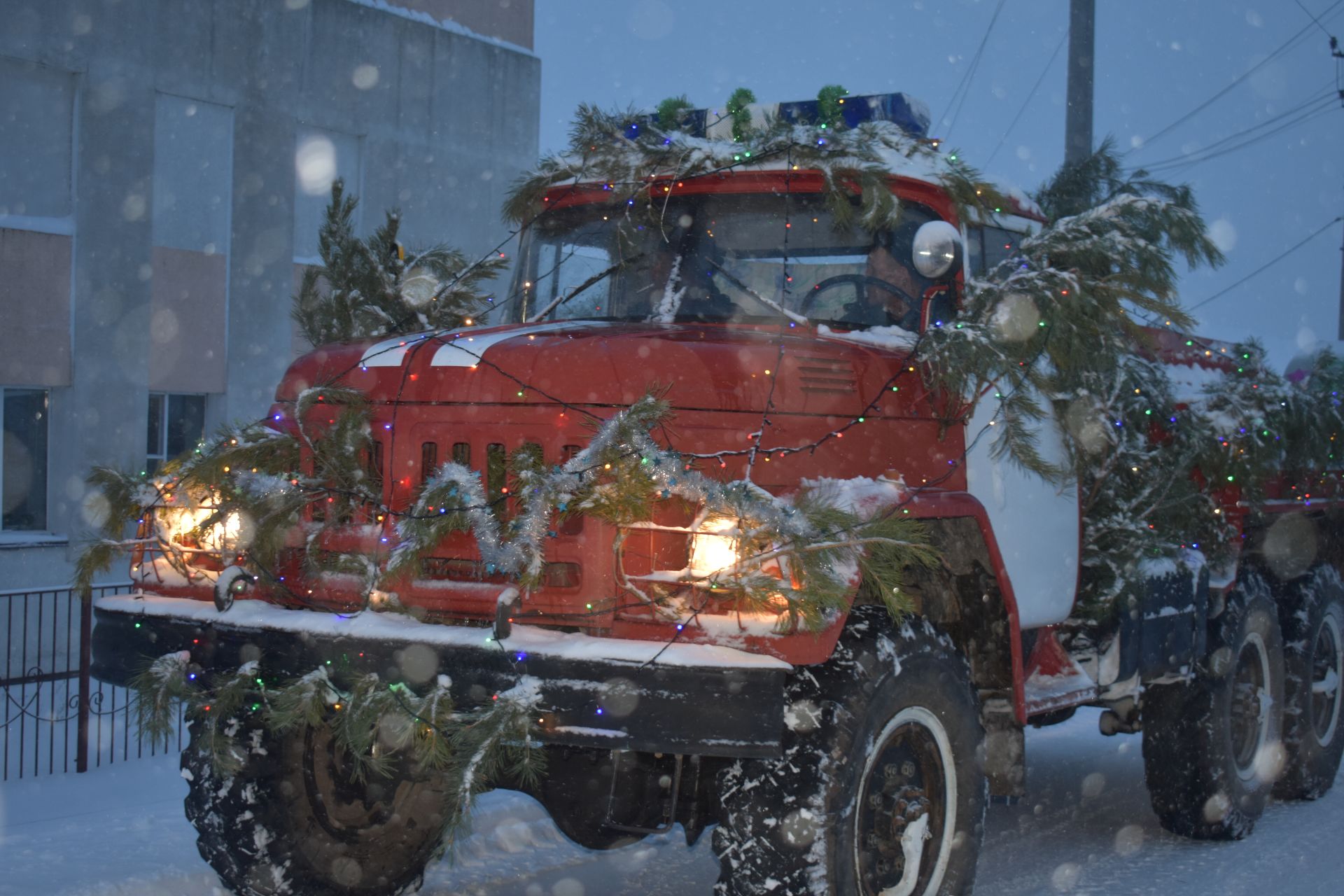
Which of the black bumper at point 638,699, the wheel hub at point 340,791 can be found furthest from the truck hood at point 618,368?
the wheel hub at point 340,791

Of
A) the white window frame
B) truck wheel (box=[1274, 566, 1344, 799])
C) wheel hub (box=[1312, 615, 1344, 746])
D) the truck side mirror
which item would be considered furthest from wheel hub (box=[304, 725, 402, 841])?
the white window frame

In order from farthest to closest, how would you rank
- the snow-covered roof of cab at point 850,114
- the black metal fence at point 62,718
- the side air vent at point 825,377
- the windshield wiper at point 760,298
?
the black metal fence at point 62,718, the snow-covered roof of cab at point 850,114, the windshield wiper at point 760,298, the side air vent at point 825,377

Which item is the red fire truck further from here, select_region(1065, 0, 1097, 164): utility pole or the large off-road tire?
select_region(1065, 0, 1097, 164): utility pole

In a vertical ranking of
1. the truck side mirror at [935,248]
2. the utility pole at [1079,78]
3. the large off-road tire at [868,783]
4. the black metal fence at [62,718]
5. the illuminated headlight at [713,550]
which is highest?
the utility pole at [1079,78]

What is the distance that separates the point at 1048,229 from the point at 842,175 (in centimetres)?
88

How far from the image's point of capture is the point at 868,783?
4.11 meters

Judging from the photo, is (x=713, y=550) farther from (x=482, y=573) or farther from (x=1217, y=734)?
(x=1217, y=734)

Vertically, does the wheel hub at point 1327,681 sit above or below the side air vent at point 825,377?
below

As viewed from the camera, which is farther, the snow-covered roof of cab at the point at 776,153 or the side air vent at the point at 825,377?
the snow-covered roof of cab at the point at 776,153

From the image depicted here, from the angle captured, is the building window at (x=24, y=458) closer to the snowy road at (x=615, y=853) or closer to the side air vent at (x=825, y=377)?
the snowy road at (x=615, y=853)

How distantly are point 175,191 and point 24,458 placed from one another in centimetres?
293

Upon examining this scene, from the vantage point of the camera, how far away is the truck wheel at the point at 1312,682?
7.26 metres

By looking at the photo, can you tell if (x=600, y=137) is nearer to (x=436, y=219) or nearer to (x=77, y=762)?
(x=77, y=762)

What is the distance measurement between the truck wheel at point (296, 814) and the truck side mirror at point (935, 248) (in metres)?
2.40
